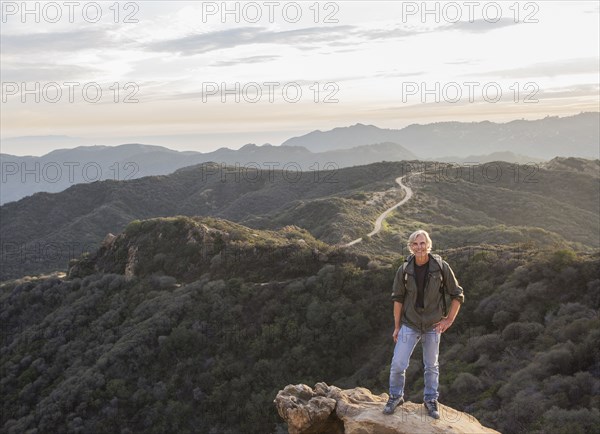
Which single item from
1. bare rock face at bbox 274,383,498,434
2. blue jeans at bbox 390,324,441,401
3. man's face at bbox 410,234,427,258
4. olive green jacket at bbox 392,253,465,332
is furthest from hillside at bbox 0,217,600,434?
man's face at bbox 410,234,427,258

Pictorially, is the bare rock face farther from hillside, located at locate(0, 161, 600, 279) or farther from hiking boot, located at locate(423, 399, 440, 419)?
hillside, located at locate(0, 161, 600, 279)

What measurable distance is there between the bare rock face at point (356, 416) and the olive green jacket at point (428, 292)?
1624 mm

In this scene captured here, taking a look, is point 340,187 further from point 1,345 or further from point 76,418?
point 76,418

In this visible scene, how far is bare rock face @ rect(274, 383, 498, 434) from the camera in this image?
8031 mm

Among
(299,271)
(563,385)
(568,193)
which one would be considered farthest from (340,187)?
(563,385)

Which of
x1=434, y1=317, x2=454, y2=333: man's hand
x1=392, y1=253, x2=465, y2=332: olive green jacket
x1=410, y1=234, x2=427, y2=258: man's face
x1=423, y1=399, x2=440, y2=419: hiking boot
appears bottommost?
x1=423, y1=399, x2=440, y2=419: hiking boot

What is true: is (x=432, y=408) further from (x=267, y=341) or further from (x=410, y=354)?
(x=267, y=341)

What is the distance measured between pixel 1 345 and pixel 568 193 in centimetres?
9209

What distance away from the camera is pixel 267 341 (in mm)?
25281

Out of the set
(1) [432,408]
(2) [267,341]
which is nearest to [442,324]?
(1) [432,408]

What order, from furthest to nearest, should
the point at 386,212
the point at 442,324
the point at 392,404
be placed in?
the point at 386,212 → the point at 392,404 → the point at 442,324

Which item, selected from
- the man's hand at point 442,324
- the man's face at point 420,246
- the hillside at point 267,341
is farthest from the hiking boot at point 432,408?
the hillside at point 267,341

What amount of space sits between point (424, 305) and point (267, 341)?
60.8 feet

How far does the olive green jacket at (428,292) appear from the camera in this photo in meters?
7.93
